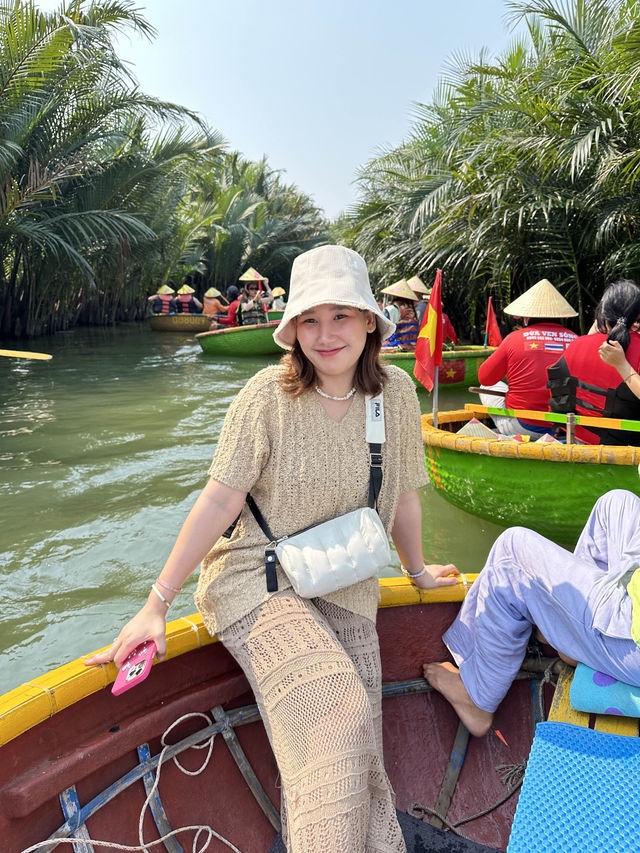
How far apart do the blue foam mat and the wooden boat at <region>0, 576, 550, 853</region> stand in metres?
0.57

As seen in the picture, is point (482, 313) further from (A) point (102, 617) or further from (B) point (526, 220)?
(A) point (102, 617)

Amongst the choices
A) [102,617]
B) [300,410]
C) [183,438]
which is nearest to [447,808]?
[300,410]

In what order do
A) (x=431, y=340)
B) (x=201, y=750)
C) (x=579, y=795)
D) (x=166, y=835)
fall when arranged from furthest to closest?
1. (x=431, y=340)
2. (x=201, y=750)
3. (x=166, y=835)
4. (x=579, y=795)

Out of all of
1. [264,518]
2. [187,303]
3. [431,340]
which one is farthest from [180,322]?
[264,518]

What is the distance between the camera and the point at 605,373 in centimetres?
414

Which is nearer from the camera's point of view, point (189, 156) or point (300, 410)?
point (300, 410)

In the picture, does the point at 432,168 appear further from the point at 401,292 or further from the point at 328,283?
the point at 328,283

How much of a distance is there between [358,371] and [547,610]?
838mm

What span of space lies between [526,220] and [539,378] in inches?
254

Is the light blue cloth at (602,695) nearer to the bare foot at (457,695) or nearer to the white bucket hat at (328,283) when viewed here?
the bare foot at (457,695)

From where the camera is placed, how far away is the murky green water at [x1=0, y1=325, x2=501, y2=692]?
388 centimetres

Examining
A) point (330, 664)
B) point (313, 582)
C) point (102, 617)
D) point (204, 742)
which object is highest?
point (313, 582)

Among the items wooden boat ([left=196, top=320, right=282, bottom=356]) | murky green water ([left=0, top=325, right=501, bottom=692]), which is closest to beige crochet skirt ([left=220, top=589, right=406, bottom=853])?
murky green water ([left=0, top=325, right=501, bottom=692])

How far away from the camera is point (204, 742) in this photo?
200 cm
